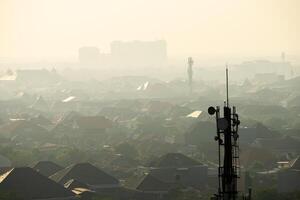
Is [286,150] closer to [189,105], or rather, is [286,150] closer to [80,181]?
[80,181]

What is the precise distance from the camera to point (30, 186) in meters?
59.9

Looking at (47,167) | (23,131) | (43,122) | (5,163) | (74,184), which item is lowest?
(43,122)

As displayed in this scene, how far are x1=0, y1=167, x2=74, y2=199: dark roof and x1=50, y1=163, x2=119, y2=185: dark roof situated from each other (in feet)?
19.8

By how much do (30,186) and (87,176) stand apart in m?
7.41

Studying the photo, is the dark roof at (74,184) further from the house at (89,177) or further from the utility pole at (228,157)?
the utility pole at (228,157)

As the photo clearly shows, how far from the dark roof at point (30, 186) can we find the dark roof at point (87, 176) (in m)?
6.04

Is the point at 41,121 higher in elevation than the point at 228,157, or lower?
lower

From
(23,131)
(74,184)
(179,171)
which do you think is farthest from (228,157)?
(23,131)

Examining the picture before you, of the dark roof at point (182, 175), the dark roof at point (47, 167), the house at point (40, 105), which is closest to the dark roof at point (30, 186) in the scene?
the dark roof at point (182, 175)

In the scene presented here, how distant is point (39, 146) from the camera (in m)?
100

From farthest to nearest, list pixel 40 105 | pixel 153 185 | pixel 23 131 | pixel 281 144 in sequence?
pixel 40 105 < pixel 23 131 < pixel 281 144 < pixel 153 185

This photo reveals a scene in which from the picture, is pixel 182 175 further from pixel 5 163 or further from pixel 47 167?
pixel 5 163

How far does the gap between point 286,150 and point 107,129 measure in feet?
91.2

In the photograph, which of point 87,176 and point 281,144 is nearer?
point 87,176
